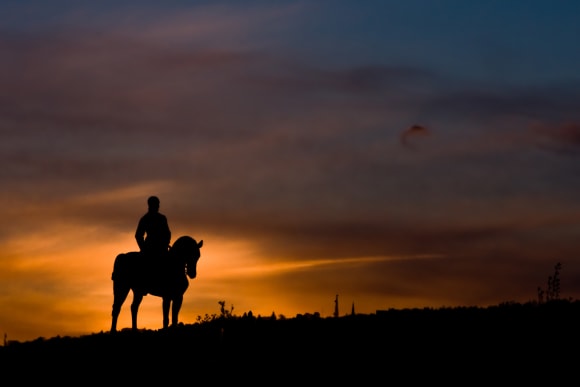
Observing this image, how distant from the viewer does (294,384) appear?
27594mm

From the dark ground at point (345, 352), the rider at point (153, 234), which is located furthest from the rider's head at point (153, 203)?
the dark ground at point (345, 352)

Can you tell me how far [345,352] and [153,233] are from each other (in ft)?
36.0

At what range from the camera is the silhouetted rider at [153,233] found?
39.1 metres

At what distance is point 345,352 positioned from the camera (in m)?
30.1

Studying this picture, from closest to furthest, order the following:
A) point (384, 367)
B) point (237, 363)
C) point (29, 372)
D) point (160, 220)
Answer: point (384, 367) → point (237, 363) → point (29, 372) → point (160, 220)

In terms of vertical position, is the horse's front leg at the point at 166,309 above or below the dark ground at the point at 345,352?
above

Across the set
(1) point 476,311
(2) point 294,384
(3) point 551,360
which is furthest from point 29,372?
(3) point 551,360

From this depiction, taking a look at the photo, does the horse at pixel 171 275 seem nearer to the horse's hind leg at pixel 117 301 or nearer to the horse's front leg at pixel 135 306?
Result: the horse's front leg at pixel 135 306

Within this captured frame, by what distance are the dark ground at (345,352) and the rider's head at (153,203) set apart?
4.07 meters

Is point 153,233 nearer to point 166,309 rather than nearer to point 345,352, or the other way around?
point 166,309

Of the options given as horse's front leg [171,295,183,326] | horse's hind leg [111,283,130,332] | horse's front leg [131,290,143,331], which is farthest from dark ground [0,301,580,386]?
horse's hind leg [111,283,130,332]

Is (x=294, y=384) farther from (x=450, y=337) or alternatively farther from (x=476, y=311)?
(x=476, y=311)

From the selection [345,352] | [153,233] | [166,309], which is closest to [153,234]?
[153,233]

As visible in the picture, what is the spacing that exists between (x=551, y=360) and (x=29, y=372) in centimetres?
1423
